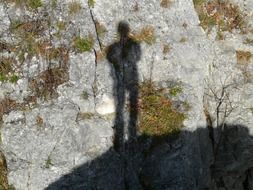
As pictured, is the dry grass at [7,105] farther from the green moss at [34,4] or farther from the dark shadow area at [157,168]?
the green moss at [34,4]

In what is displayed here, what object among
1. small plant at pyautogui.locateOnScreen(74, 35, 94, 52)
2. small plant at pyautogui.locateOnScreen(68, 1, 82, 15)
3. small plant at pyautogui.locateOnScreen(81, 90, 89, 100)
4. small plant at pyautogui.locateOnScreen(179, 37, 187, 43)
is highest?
small plant at pyautogui.locateOnScreen(68, 1, 82, 15)

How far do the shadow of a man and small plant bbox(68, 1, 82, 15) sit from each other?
1588 mm

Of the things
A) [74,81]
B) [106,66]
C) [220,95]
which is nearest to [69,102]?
[74,81]

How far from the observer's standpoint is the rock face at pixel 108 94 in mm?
14922

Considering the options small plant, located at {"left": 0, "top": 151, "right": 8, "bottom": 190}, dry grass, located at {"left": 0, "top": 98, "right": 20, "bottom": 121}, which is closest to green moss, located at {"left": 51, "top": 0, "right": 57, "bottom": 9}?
dry grass, located at {"left": 0, "top": 98, "right": 20, "bottom": 121}

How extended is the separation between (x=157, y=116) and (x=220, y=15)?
576 centimetres

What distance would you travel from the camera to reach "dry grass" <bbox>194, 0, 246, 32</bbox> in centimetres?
1909

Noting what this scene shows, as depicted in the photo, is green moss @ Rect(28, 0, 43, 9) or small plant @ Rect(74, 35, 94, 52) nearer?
small plant @ Rect(74, 35, 94, 52)

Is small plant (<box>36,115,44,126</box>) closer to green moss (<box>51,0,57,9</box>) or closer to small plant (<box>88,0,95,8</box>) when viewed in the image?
green moss (<box>51,0,57,9</box>)

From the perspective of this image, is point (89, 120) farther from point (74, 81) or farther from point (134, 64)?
point (134, 64)

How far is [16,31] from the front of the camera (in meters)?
16.3

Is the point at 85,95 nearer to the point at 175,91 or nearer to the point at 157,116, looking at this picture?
the point at 157,116

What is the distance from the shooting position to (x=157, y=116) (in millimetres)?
16172

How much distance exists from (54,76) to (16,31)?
2148 millimetres
